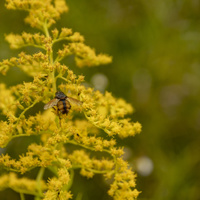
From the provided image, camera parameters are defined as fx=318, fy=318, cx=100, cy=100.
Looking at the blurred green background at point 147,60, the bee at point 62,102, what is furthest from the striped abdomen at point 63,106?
the blurred green background at point 147,60

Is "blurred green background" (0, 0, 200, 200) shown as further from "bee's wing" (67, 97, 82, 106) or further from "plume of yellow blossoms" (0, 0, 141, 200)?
"bee's wing" (67, 97, 82, 106)

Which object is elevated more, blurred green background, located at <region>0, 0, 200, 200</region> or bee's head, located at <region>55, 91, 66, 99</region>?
blurred green background, located at <region>0, 0, 200, 200</region>

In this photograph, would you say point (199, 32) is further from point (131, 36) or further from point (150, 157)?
point (150, 157)

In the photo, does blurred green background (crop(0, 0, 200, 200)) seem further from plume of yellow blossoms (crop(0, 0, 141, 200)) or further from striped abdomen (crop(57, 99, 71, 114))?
striped abdomen (crop(57, 99, 71, 114))

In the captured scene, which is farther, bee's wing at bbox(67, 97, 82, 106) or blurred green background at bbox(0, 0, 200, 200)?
blurred green background at bbox(0, 0, 200, 200)

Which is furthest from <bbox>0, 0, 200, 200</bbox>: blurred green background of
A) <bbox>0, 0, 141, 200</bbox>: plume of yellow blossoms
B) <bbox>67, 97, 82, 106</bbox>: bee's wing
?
<bbox>67, 97, 82, 106</bbox>: bee's wing

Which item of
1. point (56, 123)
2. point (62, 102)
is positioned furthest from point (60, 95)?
point (56, 123)
